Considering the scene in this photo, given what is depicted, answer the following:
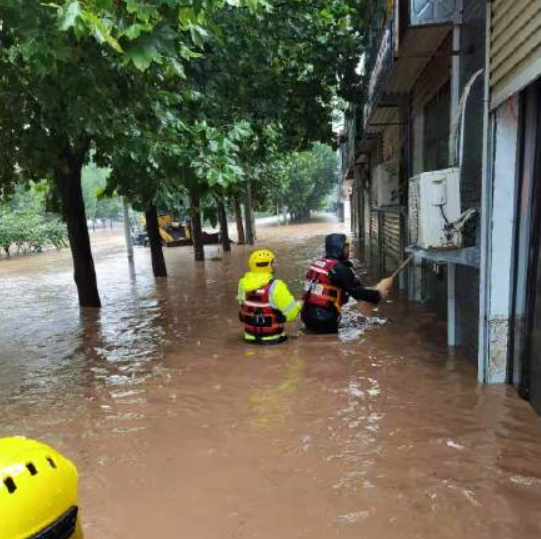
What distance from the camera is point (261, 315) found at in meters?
6.69

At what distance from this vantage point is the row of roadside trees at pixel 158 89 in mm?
3938

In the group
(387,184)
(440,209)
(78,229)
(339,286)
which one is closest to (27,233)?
(78,229)

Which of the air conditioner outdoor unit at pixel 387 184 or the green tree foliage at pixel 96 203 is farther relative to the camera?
the green tree foliage at pixel 96 203

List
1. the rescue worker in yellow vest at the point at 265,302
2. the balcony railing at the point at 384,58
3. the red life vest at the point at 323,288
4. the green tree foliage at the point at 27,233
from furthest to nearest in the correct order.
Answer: the green tree foliage at the point at 27,233, the balcony railing at the point at 384,58, the red life vest at the point at 323,288, the rescue worker in yellow vest at the point at 265,302

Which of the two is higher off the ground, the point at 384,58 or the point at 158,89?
the point at 384,58

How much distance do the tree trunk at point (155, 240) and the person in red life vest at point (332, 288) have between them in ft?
26.3

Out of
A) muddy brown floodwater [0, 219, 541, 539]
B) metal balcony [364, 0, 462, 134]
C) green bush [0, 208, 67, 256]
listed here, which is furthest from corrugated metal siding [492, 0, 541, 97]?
green bush [0, 208, 67, 256]

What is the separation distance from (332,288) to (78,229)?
18.9 feet

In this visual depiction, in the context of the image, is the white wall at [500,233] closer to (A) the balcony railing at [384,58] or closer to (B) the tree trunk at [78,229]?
(A) the balcony railing at [384,58]

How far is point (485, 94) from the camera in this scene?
4.67 metres

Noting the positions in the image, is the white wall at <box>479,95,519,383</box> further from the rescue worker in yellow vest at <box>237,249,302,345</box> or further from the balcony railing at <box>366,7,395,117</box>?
the balcony railing at <box>366,7,395,117</box>

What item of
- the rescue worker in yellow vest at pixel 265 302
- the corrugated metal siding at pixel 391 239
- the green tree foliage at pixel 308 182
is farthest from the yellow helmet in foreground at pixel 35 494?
the green tree foliage at pixel 308 182

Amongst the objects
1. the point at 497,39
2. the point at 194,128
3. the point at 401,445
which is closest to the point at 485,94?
the point at 497,39

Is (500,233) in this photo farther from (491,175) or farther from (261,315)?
(261,315)
